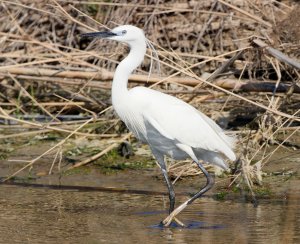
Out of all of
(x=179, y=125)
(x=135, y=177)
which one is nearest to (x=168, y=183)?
(x=179, y=125)

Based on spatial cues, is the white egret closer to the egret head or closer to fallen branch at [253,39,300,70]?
the egret head

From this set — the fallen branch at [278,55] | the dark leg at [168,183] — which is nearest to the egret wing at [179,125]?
the dark leg at [168,183]

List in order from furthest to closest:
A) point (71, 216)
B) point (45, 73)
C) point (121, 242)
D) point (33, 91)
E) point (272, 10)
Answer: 1. point (33, 91)
2. point (45, 73)
3. point (272, 10)
4. point (71, 216)
5. point (121, 242)

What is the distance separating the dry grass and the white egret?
2.23 ft

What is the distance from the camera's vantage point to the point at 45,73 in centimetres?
945

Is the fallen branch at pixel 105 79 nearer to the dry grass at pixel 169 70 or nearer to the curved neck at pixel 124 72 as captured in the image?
the dry grass at pixel 169 70

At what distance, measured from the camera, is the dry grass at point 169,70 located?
8164 mm

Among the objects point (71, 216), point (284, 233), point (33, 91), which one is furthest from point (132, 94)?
point (33, 91)

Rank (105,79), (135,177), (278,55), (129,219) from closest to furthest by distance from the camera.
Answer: (129,219) → (278,55) → (135,177) → (105,79)

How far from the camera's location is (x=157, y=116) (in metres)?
6.60

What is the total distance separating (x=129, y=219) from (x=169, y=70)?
4.05m

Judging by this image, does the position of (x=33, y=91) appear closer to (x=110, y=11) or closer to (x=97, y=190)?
(x=110, y=11)

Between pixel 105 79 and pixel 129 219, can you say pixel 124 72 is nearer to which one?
pixel 129 219

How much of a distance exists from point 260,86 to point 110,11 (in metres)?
2.74
